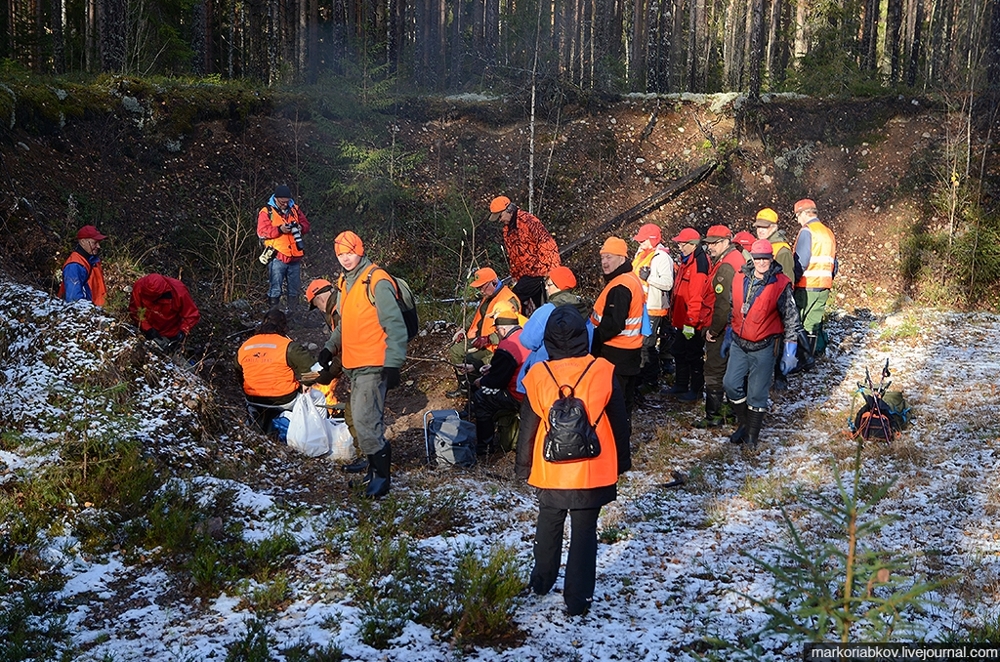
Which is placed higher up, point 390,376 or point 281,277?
point 281,277

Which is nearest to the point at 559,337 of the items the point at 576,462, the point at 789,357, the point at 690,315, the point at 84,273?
the point at 576,462

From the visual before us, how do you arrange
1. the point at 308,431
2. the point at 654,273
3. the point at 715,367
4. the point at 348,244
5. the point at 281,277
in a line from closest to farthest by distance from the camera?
1. the point at 348,244
2. the point at 308,431
3. the point at 715,367
4. the point at 654,273
5. the point at 281,277

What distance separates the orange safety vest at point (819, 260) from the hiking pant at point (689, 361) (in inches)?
58.7

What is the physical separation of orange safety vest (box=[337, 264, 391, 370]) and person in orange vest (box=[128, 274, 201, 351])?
3.04 m

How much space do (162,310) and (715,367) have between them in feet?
20.4

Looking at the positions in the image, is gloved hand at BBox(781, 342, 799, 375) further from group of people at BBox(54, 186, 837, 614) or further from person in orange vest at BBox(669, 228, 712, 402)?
person in orange vest at BBox(669, 228, 712, 402)

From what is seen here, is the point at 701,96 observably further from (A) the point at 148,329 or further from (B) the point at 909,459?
(A) the point at 148,329

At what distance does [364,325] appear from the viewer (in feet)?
21.0

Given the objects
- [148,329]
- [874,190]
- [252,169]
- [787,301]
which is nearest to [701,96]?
[874,190]

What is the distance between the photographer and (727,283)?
857cm

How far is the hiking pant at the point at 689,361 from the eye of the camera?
9602 millimetres

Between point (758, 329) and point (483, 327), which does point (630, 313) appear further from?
point (483, 327)

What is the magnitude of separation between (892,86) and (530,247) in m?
14.1

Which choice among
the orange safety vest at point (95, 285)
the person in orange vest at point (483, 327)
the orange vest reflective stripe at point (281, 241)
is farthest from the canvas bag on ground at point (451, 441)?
the orange vest reflective stripe at point (281, 241)
